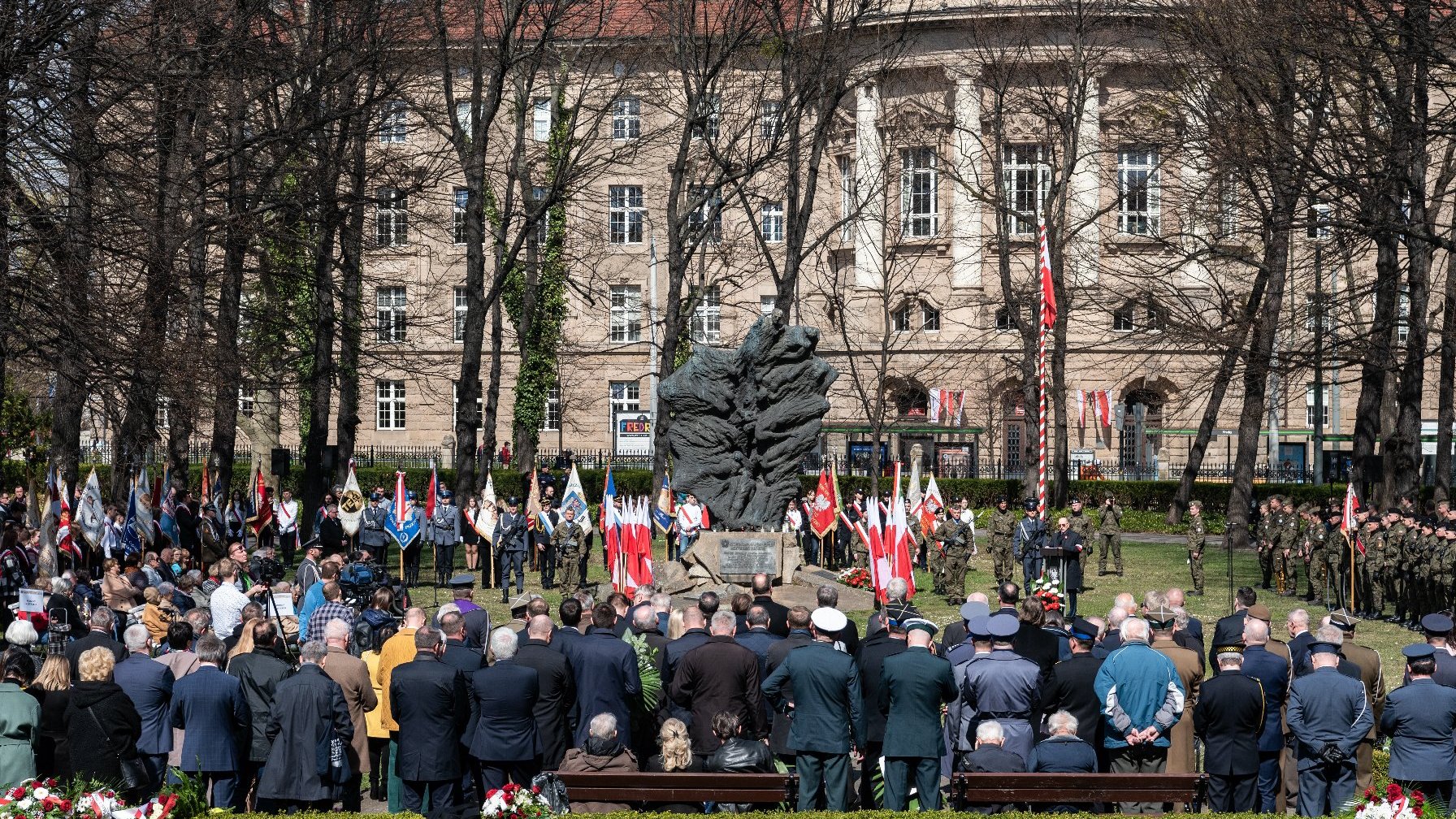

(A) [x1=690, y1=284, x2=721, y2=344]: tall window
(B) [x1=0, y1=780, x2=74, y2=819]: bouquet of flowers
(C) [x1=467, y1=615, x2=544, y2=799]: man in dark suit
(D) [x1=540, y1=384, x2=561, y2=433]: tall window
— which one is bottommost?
(B) [x1=0, y1=780, x2=74, y2=819]: bouquet of flowers

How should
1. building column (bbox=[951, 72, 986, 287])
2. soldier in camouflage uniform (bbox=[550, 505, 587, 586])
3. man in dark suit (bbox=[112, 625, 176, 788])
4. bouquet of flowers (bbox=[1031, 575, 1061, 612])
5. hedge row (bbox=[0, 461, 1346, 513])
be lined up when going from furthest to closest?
building column (bbox=[951, 72, 986, 287]) < hedge row (bbox=[0, 461, 1346, 513]) < soldier in camouflage uniform (bbox=[550, 505, 587, 586]) < bouquet of flowers (bbox=[1031, 575, 1061, 612]) < man in dark suit (bbox=[112, 625, 176, 788])

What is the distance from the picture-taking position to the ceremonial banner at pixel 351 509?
27.8 meters

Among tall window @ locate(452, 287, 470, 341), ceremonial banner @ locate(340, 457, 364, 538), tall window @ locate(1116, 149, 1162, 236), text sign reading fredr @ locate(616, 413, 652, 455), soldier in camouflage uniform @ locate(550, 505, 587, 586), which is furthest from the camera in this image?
tall window @ locate(452, 287, 470, 341)

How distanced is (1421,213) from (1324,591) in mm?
6160

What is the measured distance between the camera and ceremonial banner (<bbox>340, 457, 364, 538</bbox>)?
1094 inches

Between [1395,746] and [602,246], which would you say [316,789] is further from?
[602,246]

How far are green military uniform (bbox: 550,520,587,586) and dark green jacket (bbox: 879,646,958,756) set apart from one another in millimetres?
15659

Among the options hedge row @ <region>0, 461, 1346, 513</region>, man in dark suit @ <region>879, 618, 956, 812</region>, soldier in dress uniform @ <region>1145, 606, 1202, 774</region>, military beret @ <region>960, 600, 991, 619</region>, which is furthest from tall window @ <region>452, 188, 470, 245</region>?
man in dark suit @ <region>879, 618, 956, 812</region>

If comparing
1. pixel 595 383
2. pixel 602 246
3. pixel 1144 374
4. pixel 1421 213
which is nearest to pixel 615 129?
pixel 602 246

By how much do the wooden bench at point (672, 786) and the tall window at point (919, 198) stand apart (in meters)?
42.0

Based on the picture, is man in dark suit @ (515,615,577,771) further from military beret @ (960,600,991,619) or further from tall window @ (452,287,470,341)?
tall window @ (452,287,470,341)

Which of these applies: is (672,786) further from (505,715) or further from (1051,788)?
(1051,788)

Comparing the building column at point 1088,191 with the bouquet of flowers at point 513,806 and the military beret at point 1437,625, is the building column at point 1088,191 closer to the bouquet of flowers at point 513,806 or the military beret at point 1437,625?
the military beret at point 1437,625

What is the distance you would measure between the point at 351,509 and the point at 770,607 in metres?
15.5
